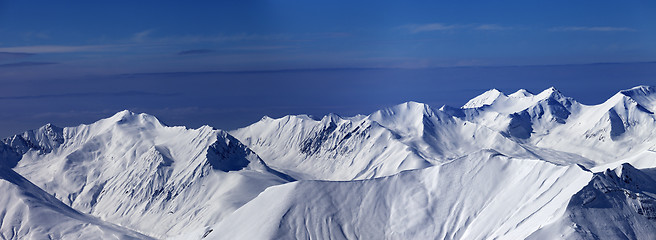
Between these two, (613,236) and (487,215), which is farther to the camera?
(487,215)

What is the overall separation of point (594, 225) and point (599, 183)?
1492 centimetres

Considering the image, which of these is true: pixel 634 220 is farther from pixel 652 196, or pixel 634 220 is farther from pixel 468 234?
pixel 468 234

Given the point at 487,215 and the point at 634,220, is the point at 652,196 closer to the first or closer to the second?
the point at 634,220

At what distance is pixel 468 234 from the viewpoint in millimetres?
195750

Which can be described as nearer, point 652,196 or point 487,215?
point 652,196

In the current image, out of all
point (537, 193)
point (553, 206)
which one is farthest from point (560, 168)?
point (553, 206)

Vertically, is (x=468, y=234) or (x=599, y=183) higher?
(x=599, y=183)

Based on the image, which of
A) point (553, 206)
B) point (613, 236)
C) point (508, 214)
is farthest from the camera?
point (508, 214)

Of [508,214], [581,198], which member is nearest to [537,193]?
[508,214]

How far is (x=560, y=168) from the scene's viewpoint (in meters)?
200

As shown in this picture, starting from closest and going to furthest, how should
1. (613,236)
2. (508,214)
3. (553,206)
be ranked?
(613,236), (553,206), (508,214)

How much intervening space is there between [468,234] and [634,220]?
121 feet

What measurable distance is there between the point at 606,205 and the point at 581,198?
5.78m

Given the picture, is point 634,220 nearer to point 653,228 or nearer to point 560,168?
point 653,228
